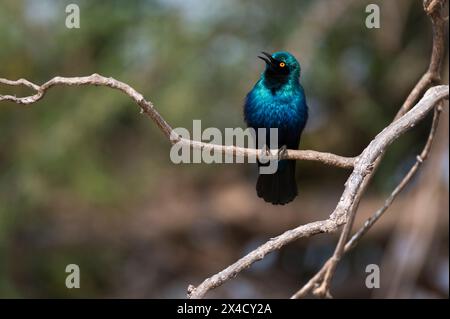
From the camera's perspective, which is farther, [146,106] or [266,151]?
[266,151]

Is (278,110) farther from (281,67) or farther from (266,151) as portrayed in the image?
(266,151)

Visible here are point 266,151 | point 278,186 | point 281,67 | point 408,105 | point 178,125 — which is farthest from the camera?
point 178,125

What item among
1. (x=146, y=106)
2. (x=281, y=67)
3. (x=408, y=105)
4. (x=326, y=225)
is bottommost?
(x=326, y=225)

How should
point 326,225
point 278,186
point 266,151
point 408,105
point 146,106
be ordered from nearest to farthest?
point 326,225 < point 146,106 < point 408,105 < point 278,186 < point 266,151

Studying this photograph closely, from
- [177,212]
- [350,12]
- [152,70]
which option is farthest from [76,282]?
[350,12]

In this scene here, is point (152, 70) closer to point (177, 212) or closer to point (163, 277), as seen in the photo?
point (177, 212)

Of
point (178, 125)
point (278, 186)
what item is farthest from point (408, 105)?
point (178, 125)

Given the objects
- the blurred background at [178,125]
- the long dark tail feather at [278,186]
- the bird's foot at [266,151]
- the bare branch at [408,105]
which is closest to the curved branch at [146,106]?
the bare branch at [408,105]

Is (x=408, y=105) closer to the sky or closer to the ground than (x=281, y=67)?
closer to the ground

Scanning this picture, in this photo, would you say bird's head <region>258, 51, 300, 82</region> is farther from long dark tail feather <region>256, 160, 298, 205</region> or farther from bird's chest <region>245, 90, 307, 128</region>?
long dark tail feather <region>256, 160, 298, 205</region>

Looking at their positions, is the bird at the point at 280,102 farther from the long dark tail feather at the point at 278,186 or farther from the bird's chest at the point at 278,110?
the long dark tail feather at the point at 278,186
